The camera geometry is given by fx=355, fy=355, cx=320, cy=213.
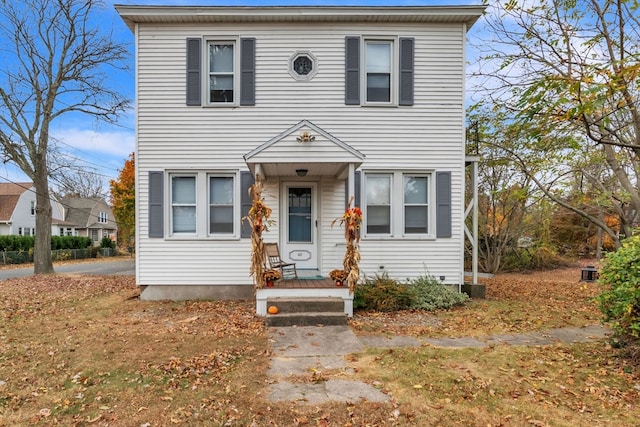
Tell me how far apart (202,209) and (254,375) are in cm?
497

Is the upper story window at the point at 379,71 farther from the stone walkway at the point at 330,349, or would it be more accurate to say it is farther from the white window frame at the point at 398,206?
the stone walkway at the point at 330,349

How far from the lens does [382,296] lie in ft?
23.6

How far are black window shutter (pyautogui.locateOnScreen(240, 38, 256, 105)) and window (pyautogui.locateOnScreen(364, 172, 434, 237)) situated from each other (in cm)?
327

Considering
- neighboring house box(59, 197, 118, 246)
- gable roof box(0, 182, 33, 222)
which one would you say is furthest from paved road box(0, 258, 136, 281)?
Answer: neighboring house box(59, 197, 118, 246)

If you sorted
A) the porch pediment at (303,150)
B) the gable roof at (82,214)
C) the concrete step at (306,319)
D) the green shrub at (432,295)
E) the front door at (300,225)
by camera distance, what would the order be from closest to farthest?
the concrete step at (306,319) < the porch pediment at (303,150) < the green shrub at (432,295) < the front door at (300,225) < the gable roof at (82,214)

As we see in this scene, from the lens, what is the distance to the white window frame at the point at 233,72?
8172 mm

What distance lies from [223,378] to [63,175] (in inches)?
649

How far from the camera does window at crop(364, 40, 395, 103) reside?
8320 mm

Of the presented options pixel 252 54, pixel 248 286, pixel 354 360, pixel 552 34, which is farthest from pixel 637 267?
pixel 252 54

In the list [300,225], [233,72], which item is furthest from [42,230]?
[300,225]

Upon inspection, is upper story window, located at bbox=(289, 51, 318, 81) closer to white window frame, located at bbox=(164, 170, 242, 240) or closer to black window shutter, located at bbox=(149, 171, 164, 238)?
white window frame, located at bbox=(164, 170, 242, 240)

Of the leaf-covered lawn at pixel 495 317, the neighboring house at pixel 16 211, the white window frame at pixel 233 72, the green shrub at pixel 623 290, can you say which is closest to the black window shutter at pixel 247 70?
the white window frame at pixel 233 72

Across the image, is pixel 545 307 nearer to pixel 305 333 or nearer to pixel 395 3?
pixel 305 333

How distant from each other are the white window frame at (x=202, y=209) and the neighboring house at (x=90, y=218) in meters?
38.0
